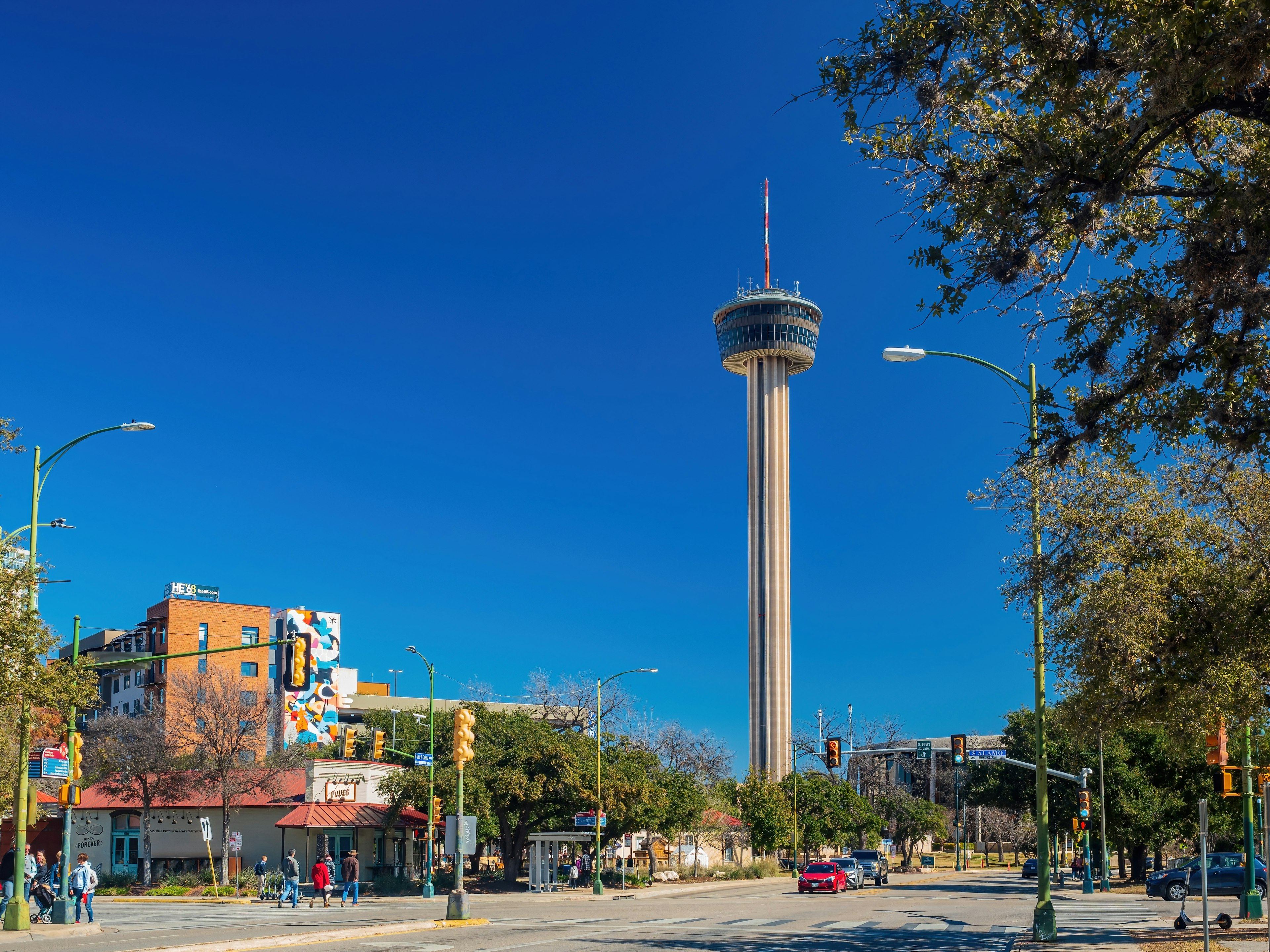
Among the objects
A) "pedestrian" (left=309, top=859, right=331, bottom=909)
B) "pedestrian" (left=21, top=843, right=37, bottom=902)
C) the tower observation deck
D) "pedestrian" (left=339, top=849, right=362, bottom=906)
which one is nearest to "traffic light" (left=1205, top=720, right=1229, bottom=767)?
"pedestrian" (left=309, top=859, right=331, bottom=909)

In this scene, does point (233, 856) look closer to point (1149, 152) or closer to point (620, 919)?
point (620, 919)

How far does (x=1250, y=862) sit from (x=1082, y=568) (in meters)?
12.6

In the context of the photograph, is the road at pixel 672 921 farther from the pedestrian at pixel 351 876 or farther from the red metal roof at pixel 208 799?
the red metal roof at pixel 208 799

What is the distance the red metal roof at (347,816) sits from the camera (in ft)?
174

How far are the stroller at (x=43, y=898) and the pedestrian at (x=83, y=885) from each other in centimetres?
62

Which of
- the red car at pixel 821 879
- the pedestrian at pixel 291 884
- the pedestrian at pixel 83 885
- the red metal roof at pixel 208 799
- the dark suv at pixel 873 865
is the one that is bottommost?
the dark suv at pixel 873 865

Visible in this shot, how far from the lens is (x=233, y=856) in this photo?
183 ft

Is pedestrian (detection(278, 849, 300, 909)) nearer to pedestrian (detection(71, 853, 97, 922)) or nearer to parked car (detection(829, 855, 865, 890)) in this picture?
pedestrian (detection(71, 853, 97, 922))

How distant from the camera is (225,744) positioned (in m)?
57.4

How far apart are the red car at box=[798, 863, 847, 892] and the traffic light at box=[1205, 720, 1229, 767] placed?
3031cm

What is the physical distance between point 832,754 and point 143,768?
3309cm

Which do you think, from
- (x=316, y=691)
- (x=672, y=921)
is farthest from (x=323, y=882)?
(x=316, y=691)

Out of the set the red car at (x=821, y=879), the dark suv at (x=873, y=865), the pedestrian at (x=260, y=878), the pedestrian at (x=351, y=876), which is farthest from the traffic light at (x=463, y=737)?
the dark suv at (x=873, y=865)

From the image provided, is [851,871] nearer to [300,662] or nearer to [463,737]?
[463,737]
